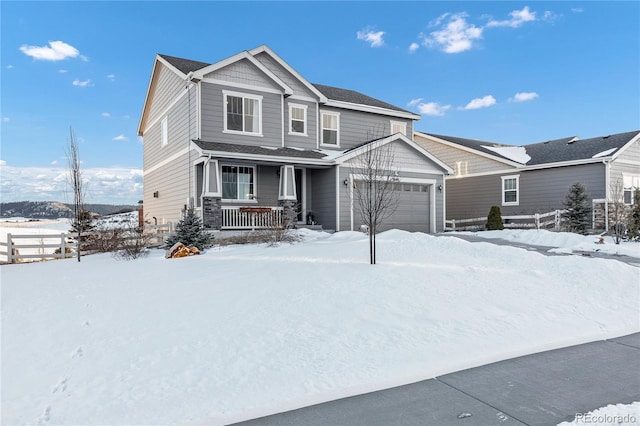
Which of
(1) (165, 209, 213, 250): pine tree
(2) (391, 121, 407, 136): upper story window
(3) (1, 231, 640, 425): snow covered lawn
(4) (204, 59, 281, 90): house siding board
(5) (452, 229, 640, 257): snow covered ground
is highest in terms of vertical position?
(4) (204, 59, 281, 90): house siding board

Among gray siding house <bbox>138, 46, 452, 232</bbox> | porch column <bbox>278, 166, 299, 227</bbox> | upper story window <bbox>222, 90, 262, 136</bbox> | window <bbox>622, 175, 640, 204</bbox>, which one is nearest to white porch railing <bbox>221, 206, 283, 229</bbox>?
gray siding house <bbox>138, 46, 452, 232</bbox>

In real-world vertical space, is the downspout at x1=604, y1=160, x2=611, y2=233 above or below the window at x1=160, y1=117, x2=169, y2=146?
below

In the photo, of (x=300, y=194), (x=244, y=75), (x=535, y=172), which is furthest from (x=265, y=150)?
(x=535, y=172)

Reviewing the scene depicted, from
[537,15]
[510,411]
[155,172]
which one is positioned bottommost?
[510,411]

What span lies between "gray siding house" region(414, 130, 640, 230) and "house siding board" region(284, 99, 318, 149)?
23.2 feet

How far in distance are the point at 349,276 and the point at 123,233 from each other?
967cm

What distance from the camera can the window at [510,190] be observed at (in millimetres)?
21234

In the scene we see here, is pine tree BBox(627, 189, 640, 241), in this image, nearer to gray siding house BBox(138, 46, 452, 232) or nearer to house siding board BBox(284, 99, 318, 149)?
→ gray siding house BBox(138, 46, 452, 232)

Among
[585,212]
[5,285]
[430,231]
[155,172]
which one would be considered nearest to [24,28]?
[155,172]

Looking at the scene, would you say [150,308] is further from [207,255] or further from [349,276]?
[207,255]

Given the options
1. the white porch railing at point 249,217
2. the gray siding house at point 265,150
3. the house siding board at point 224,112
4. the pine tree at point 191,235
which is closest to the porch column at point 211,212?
the gray siding house at point 265,150

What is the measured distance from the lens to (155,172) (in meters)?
20.0

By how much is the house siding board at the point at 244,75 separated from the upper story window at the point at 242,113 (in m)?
0.55

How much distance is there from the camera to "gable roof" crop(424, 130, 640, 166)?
1880 cm
